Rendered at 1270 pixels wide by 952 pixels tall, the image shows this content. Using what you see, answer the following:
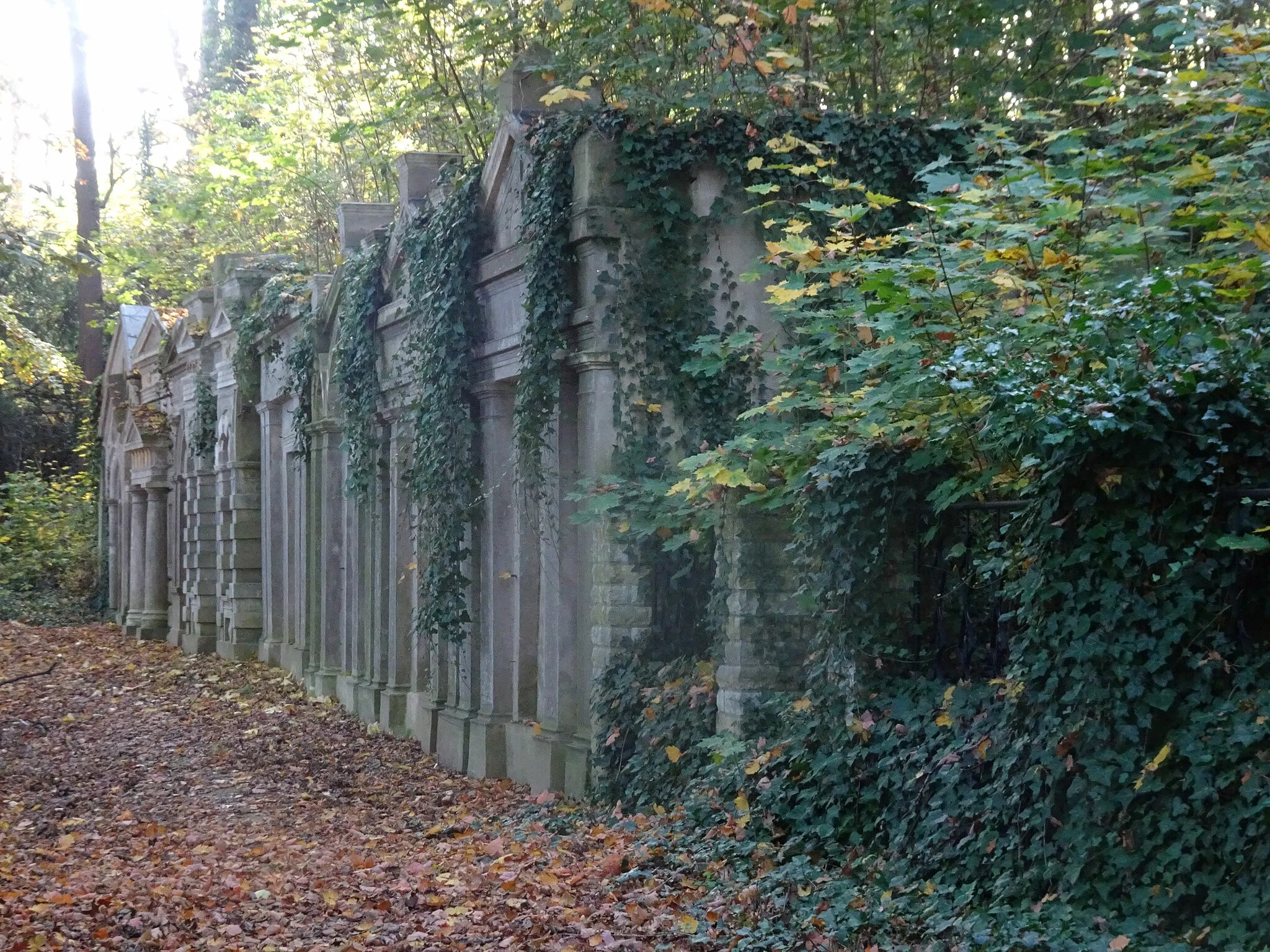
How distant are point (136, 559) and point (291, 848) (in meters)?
18.7

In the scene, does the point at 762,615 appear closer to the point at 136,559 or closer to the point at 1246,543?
the point at 1246,543

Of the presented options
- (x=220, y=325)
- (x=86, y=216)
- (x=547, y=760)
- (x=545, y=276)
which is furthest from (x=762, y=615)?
(x=86, y=216)

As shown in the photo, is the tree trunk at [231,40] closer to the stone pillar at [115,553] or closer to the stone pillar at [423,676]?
the stone pillar at [115,553]

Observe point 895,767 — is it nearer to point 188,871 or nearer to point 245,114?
point 188,871

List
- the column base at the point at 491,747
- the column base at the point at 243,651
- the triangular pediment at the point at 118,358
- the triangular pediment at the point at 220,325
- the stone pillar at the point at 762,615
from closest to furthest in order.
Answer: the stone pillar at the point at 762,615
the column base at the point at 491,747
the column base at the point at 243,651
the triangular pediment at the point at 220,325
the triangular pediment at the point at 118,358

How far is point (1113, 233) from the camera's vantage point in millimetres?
7066

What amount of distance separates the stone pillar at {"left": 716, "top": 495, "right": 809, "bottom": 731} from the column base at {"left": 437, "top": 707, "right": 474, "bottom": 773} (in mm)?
4342

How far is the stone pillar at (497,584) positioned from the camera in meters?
11.6

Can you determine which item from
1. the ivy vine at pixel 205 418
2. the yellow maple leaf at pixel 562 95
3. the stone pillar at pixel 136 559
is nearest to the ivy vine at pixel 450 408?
the yellow maple leaf at pixel 562 95

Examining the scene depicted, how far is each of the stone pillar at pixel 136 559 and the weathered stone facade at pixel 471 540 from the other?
161cm

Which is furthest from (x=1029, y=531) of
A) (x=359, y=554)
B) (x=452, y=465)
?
(x=359, y=554)

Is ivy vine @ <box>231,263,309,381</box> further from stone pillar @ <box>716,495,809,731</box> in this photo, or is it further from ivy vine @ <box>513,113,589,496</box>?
stone pillar @ <box>716,495,809,731</box>

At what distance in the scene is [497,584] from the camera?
1180cm

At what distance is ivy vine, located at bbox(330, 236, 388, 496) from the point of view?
1440 cm
